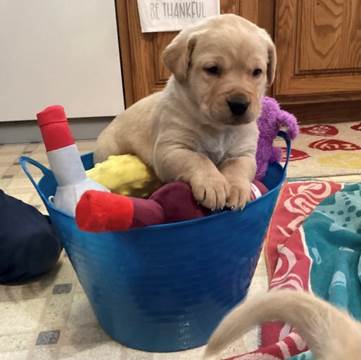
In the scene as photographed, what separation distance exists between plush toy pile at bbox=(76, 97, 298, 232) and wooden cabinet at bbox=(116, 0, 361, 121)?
0.95 meters

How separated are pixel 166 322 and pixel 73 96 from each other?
138 centimetres

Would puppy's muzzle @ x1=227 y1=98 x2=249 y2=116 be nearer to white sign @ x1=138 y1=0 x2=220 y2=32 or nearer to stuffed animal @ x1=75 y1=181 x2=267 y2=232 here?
stuffed animal @ x1=75 y1=181 x2=267 y2=232

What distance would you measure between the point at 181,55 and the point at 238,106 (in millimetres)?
147

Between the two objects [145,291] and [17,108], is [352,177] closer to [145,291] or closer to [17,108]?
[145,291]

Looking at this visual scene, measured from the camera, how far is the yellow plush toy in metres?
0.93

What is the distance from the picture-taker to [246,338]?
0.85 m

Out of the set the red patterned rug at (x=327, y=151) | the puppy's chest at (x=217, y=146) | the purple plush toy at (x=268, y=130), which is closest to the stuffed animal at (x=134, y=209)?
the puppy's chest at (x=217, y=146)

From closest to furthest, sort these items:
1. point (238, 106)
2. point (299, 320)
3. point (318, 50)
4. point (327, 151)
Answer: point (299, 320) → point (238, 106) → point (327, 151) → point (318, 50)

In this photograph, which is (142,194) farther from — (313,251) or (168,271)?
(313,251)

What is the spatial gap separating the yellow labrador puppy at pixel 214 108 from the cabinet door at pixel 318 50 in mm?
1086

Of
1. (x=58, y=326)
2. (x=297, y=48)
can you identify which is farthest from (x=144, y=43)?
(x=58, y=326)

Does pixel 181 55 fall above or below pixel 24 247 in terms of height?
above

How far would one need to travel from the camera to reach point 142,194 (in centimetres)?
97

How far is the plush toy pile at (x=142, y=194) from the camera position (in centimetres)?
64
